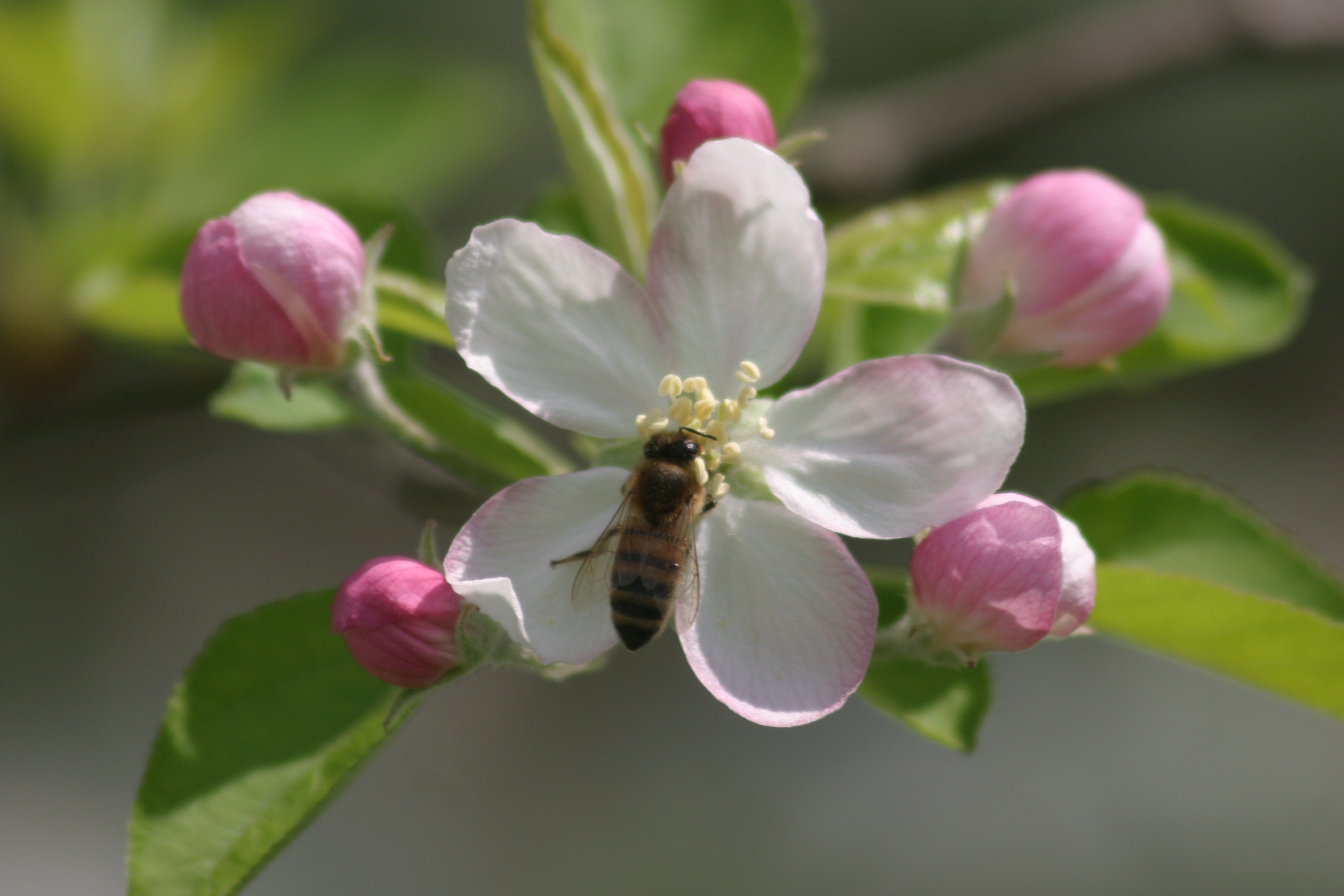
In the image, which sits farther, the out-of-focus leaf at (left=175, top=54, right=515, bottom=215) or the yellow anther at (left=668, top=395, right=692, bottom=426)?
the out-of-focus leaf at (left=175, top=54, right=515, bottom=215)

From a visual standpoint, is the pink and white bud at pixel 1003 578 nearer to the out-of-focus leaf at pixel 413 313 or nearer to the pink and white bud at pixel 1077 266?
the pink and white bud at pixel 1077 266

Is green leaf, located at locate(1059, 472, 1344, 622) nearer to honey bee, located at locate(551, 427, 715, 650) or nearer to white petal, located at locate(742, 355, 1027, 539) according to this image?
white petal, located at locate(742, 355, 1027, 539)

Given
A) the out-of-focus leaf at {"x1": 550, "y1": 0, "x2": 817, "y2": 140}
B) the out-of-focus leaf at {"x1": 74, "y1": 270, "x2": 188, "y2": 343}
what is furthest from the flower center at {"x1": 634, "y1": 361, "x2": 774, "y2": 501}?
the out-of-focus leaf at {"x1": 74, "y1": 270, "x2": 188, "y2": 343}

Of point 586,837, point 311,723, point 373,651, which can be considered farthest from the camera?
point 586,837

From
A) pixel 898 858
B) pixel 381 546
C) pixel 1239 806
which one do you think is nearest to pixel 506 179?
pixel 381 546

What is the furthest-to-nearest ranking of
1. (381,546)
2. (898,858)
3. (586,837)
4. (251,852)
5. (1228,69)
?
(381,546)
(586,837)
(898,858)
(1228,69)
(251,852)

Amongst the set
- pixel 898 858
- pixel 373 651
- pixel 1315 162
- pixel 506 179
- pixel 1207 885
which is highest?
pixel 373 651

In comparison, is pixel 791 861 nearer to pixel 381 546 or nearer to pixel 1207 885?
pixel 1207 885
